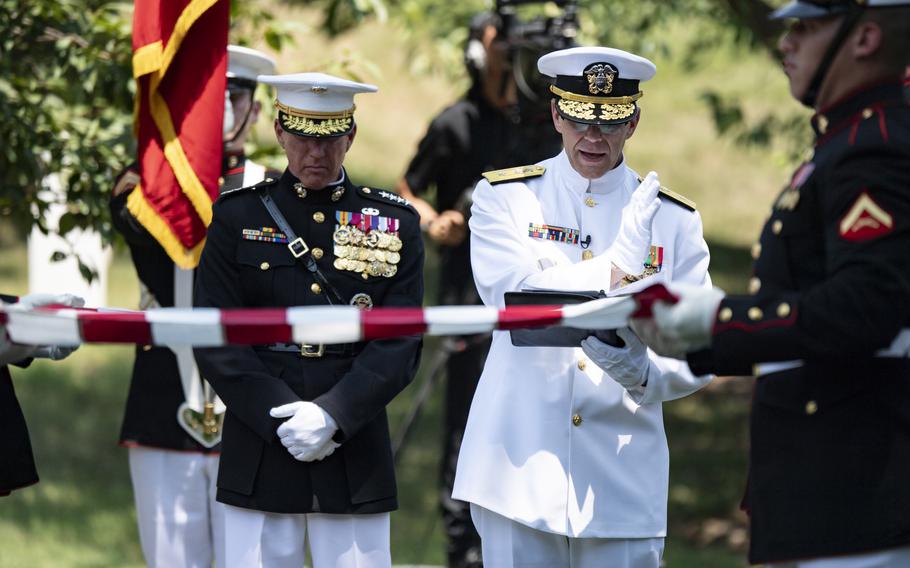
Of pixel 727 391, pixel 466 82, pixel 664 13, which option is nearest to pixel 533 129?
pixel 466 82

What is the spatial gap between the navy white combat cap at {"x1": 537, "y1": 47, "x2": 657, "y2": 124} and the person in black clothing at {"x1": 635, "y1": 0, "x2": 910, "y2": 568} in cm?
91

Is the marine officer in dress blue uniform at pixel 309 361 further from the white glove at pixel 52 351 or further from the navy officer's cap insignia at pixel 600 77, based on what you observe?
the navy officer's cap insignia at pixel 600 77

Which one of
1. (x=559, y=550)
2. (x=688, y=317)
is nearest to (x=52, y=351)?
(x=559, y=550)

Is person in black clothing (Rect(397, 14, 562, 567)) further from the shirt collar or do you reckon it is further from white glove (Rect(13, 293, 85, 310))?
white glove (Rect(13, 293, 85, 310))

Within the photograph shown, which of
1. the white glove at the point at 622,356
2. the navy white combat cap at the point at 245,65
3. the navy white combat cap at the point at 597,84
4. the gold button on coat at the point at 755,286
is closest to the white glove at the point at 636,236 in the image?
the white glove at the point at 622,356

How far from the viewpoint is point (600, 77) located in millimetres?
4105

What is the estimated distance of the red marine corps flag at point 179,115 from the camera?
16.0 ft

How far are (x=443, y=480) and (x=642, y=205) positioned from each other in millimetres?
3187

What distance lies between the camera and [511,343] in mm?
4074

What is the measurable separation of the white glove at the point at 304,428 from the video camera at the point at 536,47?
2651 mm

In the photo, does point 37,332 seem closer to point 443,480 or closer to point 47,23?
point 47,23

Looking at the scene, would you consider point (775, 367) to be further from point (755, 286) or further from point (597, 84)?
point (597, 84)

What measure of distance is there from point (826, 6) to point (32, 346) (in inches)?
87.6

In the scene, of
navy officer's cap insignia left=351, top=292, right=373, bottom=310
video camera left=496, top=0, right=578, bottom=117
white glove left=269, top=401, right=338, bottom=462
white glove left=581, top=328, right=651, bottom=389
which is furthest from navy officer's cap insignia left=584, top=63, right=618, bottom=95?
video camera left=496, top=0, right=578, bottom=117
